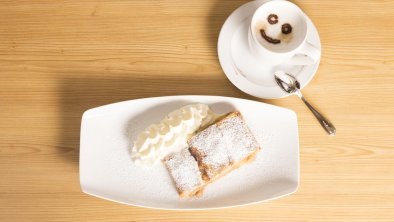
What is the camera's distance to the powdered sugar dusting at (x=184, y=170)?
3.21 feet

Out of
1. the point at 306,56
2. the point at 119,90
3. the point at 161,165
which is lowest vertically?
the point at 161,165

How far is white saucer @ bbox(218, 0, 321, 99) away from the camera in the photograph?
3.37ft

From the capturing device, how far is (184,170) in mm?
987

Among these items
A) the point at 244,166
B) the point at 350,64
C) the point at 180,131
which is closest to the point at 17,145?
the point at 180,131

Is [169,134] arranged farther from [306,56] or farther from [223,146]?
[306,56]

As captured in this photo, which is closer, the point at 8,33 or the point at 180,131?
the point at 180,131

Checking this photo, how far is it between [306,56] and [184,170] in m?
0.40

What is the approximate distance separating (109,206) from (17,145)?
0.28 meters

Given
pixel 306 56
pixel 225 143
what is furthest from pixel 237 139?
pixel 306 56

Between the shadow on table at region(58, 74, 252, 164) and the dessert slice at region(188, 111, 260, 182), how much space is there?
10 cm

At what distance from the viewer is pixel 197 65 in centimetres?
108

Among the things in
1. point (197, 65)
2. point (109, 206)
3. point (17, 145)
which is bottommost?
point (109, 206)

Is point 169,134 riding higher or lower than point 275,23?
lower

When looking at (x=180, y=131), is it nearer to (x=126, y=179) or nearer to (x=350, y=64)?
(x=126, y=179)
